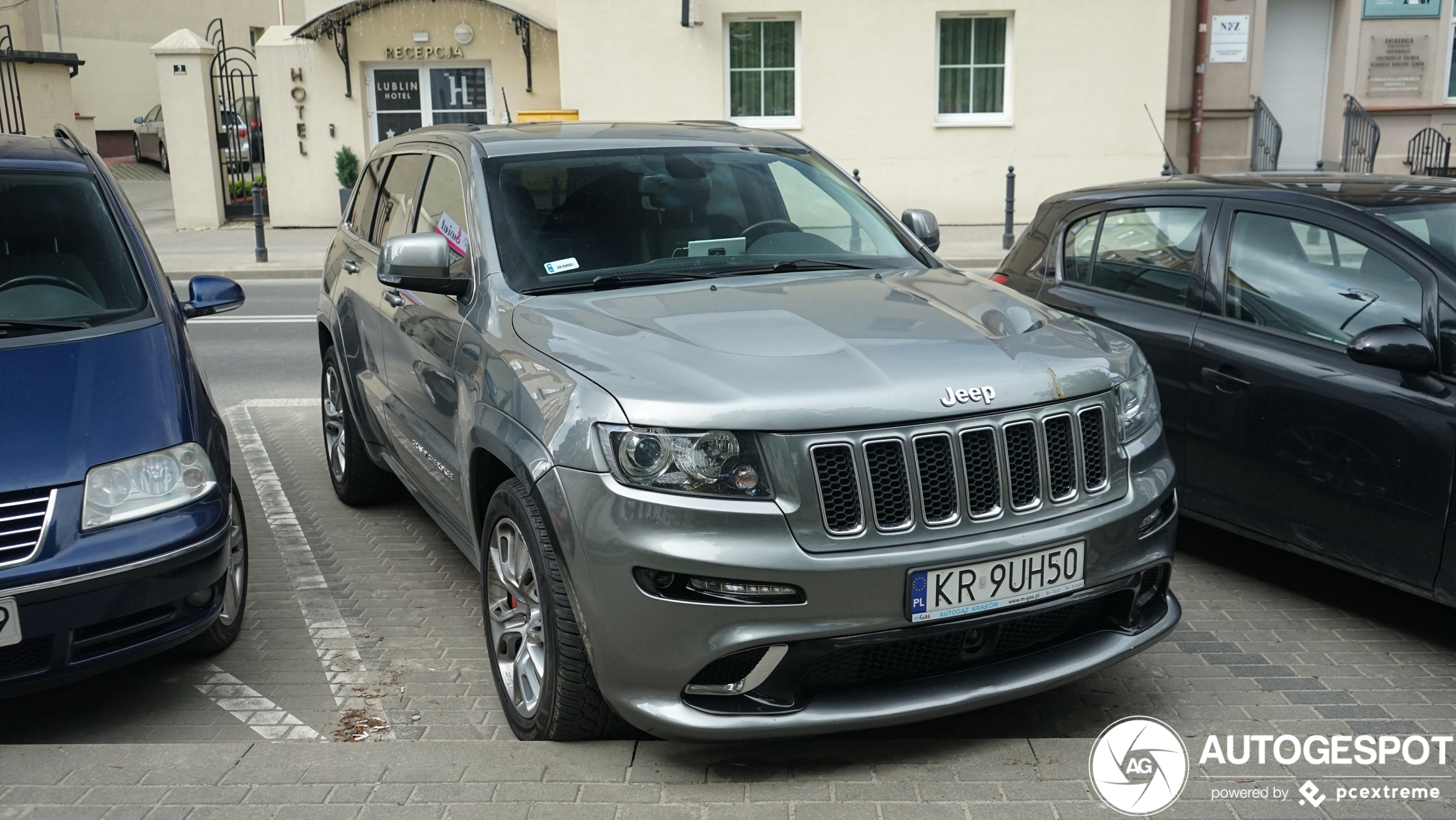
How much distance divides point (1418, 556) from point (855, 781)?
2105mm

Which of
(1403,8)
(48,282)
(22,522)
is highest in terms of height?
(1403,8)

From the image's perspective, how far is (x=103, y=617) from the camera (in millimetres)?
3666

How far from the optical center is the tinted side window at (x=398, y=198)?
5.28m

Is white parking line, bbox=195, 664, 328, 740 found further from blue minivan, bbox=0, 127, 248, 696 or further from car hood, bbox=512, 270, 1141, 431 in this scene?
car hood, bbox=512, 270, 1141, 431

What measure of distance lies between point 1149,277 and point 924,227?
1.05m

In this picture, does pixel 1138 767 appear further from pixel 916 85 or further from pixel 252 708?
pixel 916 85

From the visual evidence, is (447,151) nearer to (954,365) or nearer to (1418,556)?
(954,365)

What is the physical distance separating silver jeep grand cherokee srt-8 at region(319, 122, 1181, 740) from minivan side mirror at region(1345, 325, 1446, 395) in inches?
38.2

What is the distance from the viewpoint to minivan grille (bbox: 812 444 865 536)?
313 centimetres

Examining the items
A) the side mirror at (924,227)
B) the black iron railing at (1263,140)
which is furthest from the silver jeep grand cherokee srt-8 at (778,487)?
the black iron railing at (1263,140)

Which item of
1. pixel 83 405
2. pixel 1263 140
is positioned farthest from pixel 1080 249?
pixel 1263 140

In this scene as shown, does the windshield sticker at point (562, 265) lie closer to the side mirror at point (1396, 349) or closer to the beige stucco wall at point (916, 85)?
the side mirror at point (1396, 349)

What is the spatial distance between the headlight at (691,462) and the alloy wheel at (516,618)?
0.52 meters

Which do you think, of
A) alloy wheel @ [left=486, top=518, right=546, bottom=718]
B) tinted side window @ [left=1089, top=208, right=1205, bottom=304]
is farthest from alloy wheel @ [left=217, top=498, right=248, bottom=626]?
tinted side window @ [left=1089, top=208, right=1205, bottom=304]
